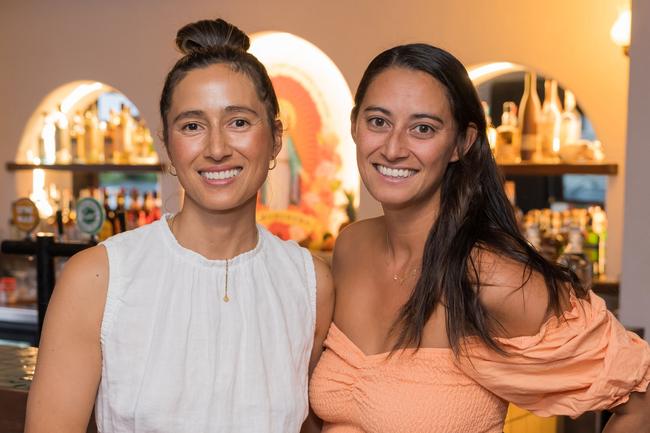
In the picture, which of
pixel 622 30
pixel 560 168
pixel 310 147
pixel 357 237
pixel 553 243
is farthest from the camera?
pixel 310 147

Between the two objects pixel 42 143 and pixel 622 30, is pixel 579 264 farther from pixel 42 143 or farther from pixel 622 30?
pixel 42 143

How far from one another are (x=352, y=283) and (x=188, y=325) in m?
0.54

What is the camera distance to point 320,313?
2.00 meters

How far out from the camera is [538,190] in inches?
256

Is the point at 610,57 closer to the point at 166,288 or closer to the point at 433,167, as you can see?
the point at 433,167

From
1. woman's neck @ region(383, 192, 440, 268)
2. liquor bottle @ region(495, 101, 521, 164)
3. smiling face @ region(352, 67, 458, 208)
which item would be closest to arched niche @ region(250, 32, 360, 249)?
liquor bottle @ region(495, 101, 521, 164)

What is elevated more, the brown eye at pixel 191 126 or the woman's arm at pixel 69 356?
the brown eye at pixel 191 126

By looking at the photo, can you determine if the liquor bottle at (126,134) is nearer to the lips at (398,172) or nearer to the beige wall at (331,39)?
the beige wall at (331,39)

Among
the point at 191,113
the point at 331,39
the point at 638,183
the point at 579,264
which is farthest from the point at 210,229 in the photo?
the point at 331,39

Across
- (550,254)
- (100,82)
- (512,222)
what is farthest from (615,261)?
(100,82)

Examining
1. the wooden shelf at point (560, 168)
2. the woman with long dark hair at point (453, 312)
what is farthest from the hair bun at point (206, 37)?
the wooden shelf at point (560, 168)

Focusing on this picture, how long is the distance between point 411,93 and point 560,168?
9.42 ft

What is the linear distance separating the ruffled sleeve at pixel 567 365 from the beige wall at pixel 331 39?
8.65 feet

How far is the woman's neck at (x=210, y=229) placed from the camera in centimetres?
178
